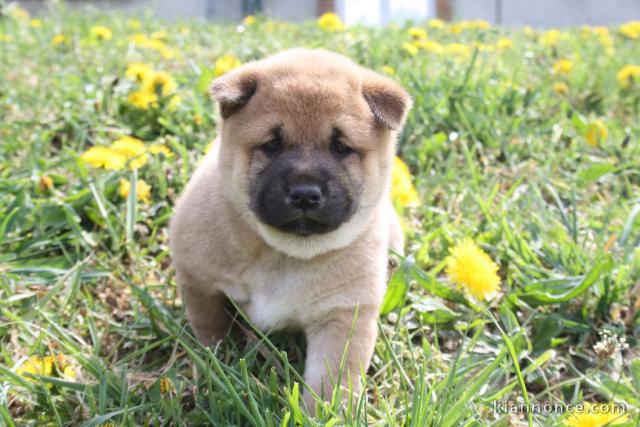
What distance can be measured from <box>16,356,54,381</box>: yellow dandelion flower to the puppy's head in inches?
34.6

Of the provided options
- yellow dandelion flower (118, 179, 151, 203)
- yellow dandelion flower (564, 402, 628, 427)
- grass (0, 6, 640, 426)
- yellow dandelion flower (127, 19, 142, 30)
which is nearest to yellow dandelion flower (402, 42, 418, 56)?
grass (0, 6, 640, 426)

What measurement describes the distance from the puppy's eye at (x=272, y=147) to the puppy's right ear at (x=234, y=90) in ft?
0.66

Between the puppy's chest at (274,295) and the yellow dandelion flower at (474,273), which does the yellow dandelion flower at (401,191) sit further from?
the puppy's chest at (274,295)

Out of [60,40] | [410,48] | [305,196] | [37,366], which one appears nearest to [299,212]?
[305,196]

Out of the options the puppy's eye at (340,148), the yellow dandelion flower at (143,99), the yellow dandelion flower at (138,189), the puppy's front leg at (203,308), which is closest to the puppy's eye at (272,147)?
the puppy's eye at (340,148)

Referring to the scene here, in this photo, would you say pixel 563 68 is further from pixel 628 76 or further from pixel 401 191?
pixel 401 191

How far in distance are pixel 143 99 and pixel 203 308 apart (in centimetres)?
172

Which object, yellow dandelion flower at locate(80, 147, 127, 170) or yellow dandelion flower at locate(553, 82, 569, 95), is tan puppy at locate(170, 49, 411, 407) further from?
yellow dandelion flower at locate(553, 82, 569, 95)

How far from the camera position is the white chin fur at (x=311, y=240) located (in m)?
2.44

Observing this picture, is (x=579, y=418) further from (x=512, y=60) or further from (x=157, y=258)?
(x=512, y=60)

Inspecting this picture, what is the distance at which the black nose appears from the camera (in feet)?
7.27

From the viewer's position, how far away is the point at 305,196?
2217 mm

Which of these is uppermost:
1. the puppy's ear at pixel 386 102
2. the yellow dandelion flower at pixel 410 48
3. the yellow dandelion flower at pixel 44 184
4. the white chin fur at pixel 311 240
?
the puppy's ear at pixel 386 102

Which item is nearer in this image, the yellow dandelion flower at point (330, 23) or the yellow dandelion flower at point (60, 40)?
the yellow dandelion flower at point (60, 40)
